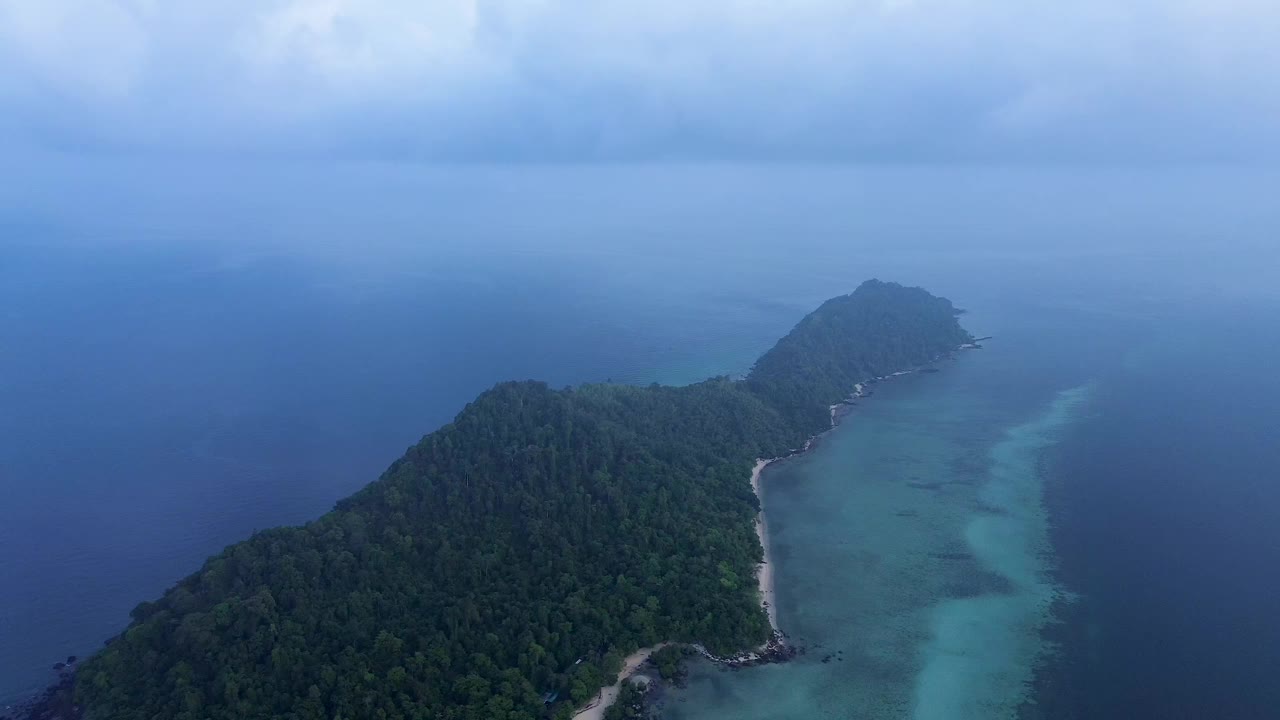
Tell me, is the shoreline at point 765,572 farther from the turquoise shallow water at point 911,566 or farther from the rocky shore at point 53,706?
the rocky shore at point 53,706

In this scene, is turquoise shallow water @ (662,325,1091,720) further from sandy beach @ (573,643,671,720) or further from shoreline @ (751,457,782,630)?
sandy beach @ (573,643,671,720)

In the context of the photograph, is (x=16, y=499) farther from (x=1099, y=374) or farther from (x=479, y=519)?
(x=1099, y=374)

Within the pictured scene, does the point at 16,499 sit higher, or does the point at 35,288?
the point at 35,288

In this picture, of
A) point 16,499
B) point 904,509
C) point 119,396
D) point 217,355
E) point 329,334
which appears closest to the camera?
point 904,509

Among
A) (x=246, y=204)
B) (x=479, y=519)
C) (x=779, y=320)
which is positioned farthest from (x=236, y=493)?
(x=246, y=204)

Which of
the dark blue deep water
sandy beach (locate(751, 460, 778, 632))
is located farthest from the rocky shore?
the dark blue deep water

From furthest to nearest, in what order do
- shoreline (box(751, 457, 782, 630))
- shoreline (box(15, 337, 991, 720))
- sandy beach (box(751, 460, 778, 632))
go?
sandy beach (box(751, 460, 778, 632)) → shoreline (box(751, 457, 782, 630)) → shoreline (box(15, 337, 991, 720))

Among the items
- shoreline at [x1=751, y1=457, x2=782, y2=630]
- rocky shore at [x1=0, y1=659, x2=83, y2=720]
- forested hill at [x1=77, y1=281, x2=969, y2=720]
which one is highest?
forested hill at [x1=77, y1=281, x2=969, y2=720]
